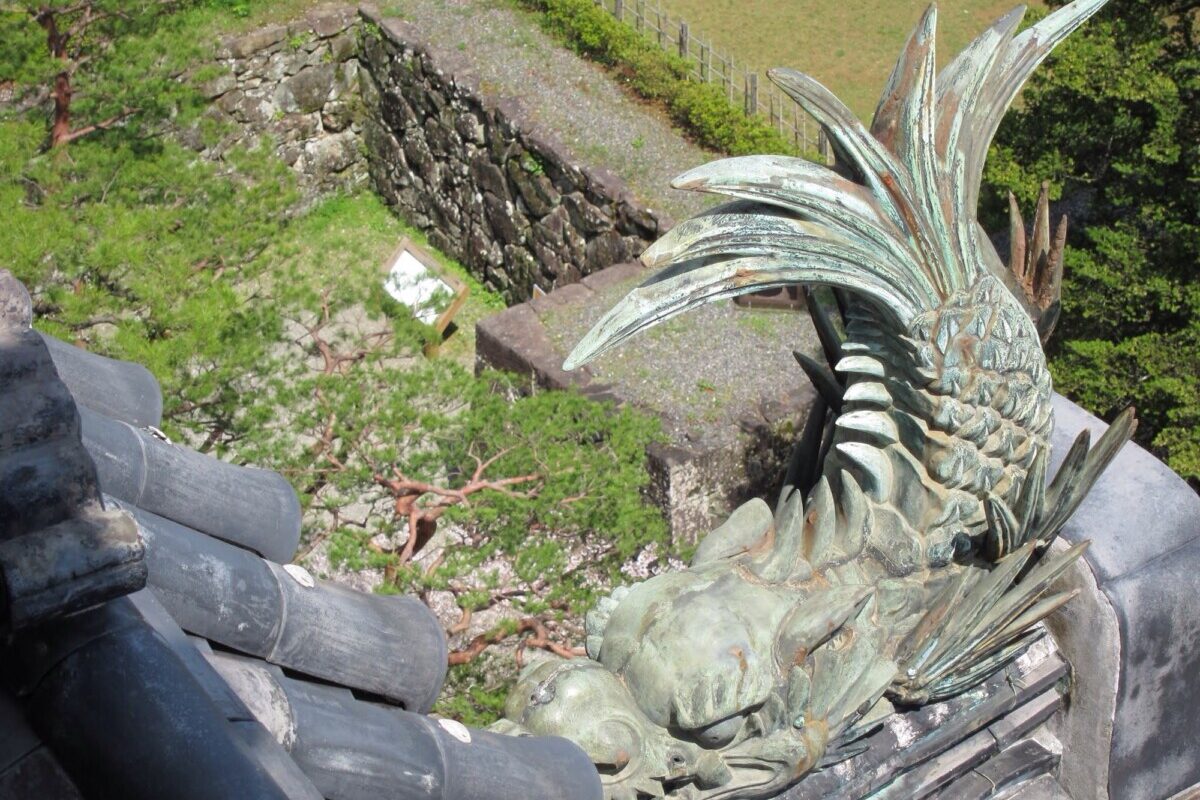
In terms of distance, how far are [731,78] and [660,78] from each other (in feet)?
2.79

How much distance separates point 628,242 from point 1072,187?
3.66m

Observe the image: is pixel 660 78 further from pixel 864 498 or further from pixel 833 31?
pixel 864 498

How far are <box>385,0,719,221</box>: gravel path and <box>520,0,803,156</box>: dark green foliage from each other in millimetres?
130

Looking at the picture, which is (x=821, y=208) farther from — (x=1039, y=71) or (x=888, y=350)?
(x=1039, y=71)

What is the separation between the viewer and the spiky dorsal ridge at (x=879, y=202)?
140 inches

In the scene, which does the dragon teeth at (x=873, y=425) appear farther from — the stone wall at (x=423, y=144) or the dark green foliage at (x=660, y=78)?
the stone wall at (x=423, y=144)

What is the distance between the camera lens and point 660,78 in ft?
41.9

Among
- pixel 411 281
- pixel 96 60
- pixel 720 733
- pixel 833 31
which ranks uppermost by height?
pixel 720 733

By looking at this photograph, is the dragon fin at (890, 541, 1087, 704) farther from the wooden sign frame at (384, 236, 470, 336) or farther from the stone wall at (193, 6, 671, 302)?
the wooden sign frame at (384, 236, 470, 336)

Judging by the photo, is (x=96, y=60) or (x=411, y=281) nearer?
(x=96, y=60)

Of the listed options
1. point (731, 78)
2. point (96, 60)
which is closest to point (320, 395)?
point (96, 60)

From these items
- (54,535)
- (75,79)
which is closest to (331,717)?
(54,535)

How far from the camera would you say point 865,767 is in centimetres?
400

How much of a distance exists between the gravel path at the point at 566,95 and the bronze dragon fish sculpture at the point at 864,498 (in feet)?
24.1
